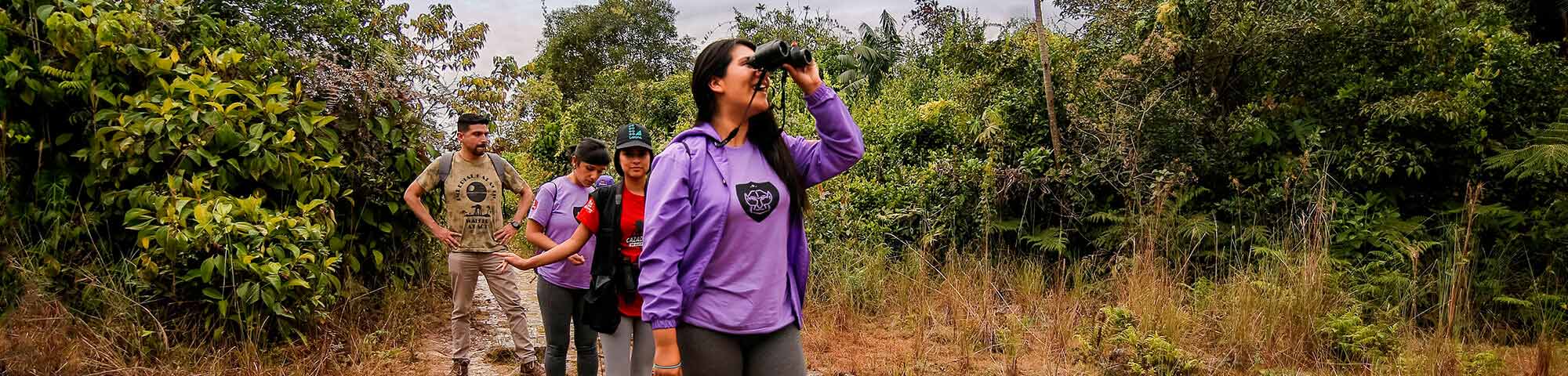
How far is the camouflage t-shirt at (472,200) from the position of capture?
5285 mm

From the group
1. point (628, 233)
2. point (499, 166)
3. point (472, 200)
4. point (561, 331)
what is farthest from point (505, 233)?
point (628, 233)

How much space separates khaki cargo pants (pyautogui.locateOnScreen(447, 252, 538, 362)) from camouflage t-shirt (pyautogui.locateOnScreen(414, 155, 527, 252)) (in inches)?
2.7

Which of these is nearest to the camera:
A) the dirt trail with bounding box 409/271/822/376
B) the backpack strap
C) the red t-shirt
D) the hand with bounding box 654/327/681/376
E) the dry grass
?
the hand with bounding box 654/327/681/376

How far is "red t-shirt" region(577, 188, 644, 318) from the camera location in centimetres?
359

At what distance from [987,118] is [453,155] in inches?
180

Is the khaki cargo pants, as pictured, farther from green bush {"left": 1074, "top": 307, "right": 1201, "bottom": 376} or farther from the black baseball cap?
→ green bush {"left": 1074, "top": 307, "right": 1201, "bottom": 376}

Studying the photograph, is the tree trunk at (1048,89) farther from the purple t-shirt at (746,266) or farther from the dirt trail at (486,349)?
the purple t-shirt at (746,266)

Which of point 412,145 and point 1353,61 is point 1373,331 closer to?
point 1353,61

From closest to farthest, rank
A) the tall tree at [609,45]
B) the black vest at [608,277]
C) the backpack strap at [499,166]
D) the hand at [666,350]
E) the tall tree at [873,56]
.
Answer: the hand at [666,350], the black vest at [608,277], the backpack strap at [499,166], the tall tree at [873,56], the tall tree at [609,45]

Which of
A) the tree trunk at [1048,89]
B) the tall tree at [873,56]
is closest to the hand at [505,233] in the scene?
the tree trunk at [1048,89]

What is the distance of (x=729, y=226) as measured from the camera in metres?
2.21

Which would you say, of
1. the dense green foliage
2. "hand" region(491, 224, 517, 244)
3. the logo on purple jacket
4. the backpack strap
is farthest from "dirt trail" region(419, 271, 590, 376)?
the logo on purple jacket

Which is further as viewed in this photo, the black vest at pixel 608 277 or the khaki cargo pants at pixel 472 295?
the khaki cargo pants at pixel 472 295

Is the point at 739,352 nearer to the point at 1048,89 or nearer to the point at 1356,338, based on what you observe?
the point at 1356,338
